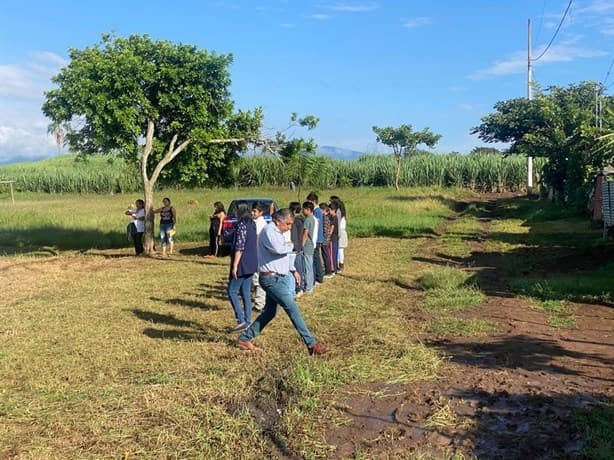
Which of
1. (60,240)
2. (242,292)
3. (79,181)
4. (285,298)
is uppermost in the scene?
(79,181)

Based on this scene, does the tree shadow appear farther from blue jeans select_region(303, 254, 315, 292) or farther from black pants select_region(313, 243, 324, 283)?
black pants select_region(313, 243, 324, 283)

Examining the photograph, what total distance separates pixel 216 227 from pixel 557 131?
1838 centimetres

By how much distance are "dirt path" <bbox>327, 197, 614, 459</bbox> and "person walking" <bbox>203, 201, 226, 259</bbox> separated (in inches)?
319

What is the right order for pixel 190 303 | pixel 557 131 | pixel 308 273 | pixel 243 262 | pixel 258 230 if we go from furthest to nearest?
pixel 557 131
pixel 308 273
pixel 190 303
pixel 258 230
pixel 243 262

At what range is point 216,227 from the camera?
1488cm

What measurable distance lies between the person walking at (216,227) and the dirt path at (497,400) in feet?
26.6

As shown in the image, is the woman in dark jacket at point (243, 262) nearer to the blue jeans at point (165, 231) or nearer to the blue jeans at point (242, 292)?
the blue jeans at point (242, 292)

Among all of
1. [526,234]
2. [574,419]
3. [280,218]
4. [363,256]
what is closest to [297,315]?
[280,218]

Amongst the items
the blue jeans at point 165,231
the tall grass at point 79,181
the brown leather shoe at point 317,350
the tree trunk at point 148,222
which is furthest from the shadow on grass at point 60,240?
the tall grass at point 79,181

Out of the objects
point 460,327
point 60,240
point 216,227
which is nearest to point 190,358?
point 460,327

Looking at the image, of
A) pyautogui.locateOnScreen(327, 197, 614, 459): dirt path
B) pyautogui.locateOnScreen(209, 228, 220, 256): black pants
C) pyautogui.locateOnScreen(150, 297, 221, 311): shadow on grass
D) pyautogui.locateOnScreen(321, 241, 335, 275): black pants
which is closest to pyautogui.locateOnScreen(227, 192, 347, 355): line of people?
pyautogui.locateOnScreen(321, 241, 335, 275): black pants

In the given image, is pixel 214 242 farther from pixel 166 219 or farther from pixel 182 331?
pixel 182 331

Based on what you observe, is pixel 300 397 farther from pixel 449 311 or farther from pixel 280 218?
pixel 449 311

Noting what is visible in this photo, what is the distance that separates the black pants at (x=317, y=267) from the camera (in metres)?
10.6
